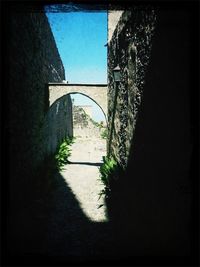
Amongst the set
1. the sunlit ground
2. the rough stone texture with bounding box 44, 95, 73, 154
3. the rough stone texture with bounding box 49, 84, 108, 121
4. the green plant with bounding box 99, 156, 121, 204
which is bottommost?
the sunlit ground

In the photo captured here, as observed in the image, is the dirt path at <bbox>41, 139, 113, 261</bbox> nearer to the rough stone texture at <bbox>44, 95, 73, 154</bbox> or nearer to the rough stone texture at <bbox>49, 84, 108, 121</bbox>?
the rough stone texture at <bbox>44, 95, 73, 154</bbox>

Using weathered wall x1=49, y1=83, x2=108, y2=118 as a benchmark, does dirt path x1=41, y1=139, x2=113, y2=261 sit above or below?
below

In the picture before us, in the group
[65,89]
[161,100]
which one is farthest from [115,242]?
[65,89]

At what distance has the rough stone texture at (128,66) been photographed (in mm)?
4859

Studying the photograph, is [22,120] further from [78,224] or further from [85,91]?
[85,91]

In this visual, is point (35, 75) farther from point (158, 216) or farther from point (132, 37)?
point (158, 216)

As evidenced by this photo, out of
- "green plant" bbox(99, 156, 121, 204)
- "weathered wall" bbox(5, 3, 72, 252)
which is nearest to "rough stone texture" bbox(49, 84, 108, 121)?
"weathered wall" bbox(5, 3, 72, 252)

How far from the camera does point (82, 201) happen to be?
714cm

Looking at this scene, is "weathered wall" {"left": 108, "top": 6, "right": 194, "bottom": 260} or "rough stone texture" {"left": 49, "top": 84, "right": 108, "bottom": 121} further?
"rough stone texture" {"left": 49, "top": 84, "right": 108, "bottom": 121}

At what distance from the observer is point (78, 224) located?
5.55 meters

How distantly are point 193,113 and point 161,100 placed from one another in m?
1.37

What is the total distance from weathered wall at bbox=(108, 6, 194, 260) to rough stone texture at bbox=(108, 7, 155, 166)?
0.02 m

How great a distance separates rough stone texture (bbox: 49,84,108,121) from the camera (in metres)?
9.95

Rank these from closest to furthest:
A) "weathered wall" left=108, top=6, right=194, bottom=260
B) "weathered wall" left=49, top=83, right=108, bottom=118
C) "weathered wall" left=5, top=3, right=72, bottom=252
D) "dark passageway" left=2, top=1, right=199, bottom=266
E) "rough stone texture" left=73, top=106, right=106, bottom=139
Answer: "dark passageway" left=2, top=1, right=199, bottom=266 → "weathered wall" left=108, top=6, right=194, bottom=260 → "weathered wall" left=5, top=3, right=72, bottom=252 → "weathered wall" left=49, top=83, right=108, bottom=118 → "rough stone texture" left=73, top=106, right=106, bottom=139
